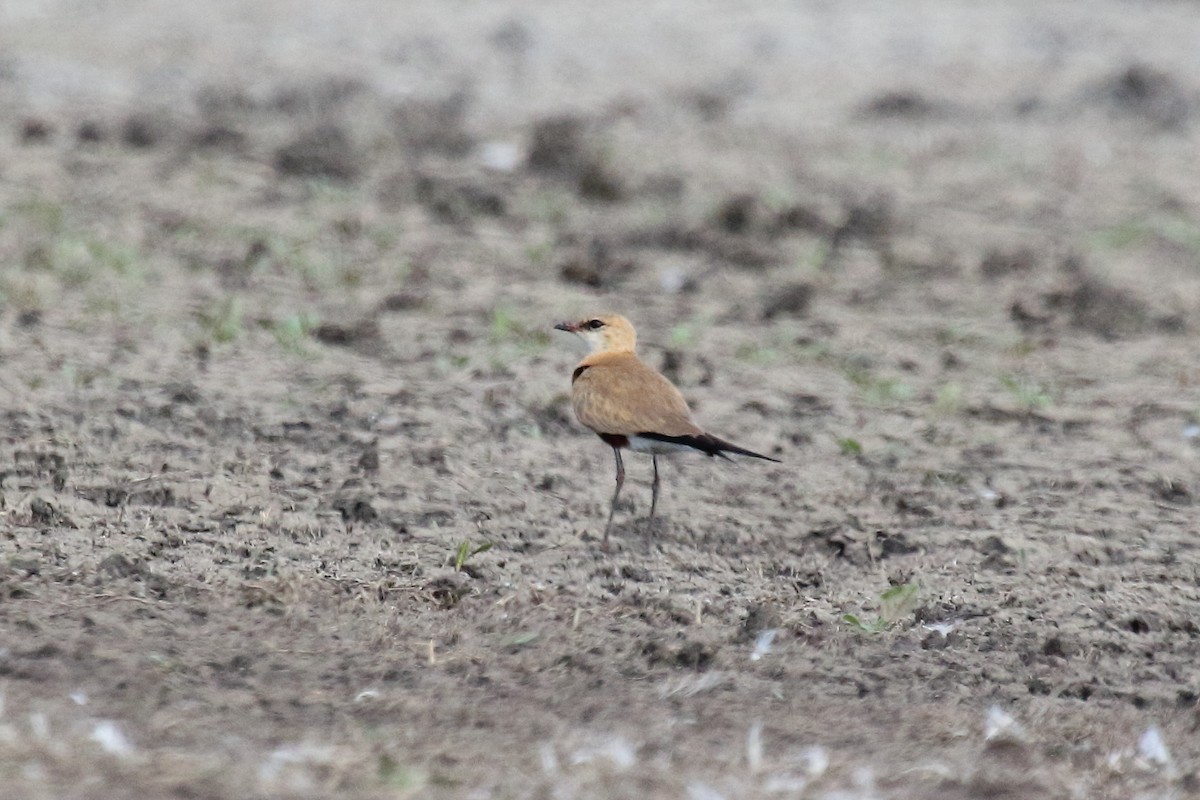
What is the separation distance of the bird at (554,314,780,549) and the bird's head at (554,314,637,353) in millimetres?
241

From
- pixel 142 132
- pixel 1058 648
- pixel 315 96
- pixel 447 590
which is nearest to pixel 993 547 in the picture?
pixel 1058 648

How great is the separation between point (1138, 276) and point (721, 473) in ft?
12.7

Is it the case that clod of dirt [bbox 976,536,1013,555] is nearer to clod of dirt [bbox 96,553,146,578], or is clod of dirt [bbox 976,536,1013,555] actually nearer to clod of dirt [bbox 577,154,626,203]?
clod of dirt [bbox 96,553,146,578]

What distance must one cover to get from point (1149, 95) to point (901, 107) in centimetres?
199

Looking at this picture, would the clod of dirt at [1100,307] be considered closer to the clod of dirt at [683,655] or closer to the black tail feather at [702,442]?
the black tail feather at [702,442]

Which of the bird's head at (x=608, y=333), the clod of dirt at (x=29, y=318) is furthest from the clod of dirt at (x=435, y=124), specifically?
the bird's head at (x=608, y=333)

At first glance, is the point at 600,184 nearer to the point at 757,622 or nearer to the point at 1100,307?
the point at 1100,307

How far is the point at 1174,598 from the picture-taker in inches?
220

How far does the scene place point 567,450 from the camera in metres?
6.68

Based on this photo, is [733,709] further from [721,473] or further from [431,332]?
[431,332]

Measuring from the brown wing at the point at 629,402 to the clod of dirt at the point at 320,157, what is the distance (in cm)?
465

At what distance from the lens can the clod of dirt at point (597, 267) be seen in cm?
893

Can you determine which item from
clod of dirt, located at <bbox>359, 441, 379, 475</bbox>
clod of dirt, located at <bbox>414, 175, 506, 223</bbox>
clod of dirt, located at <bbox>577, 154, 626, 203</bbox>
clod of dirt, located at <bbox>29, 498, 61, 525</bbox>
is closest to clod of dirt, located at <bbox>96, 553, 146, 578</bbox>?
clod of dirt, located at <bbox>29, 498, 61, 525</bbox>

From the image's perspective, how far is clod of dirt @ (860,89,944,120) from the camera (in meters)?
13.5
